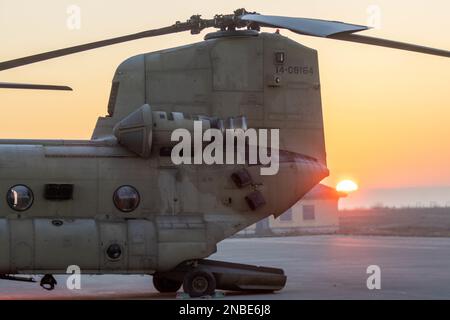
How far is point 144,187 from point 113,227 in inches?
40.5

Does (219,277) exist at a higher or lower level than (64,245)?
lower

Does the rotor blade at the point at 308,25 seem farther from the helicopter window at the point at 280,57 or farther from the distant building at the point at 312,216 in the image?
the distant building at the point at 312,216

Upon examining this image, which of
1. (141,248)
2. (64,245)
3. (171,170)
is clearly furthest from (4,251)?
(171,170)

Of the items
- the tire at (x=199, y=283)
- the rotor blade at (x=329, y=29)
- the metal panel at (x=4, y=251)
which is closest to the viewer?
the rotor blade at (x=329, y=29)

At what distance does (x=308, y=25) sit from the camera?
54.6 feet

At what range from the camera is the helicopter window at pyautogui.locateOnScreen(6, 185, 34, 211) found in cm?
1748

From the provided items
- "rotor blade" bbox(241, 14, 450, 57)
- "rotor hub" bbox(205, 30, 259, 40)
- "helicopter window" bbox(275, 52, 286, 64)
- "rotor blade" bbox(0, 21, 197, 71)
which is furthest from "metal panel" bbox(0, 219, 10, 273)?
"helicopter window" bbox(275, 52, 286, 64)

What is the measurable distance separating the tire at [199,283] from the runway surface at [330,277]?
43 cm

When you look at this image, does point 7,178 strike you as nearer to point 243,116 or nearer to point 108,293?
point 108,293

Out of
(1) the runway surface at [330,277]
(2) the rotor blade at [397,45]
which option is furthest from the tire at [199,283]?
(2) the rotor blade at [397,45]

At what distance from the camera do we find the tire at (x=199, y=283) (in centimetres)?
1786

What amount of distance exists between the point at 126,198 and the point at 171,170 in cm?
104

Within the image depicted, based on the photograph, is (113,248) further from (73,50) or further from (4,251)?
(73,50)

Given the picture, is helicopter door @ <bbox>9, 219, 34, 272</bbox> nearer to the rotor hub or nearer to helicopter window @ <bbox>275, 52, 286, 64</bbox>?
the rotor hub
